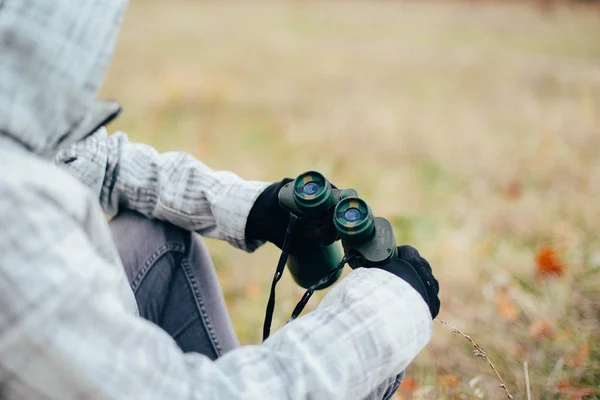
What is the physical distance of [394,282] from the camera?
1089 mm

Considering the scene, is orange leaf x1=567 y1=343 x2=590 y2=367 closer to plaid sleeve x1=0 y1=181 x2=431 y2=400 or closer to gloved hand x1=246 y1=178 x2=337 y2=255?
gloved hand x1=246 y1=178 x2=337 y2=255

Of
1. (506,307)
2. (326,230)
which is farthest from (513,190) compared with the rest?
(326,230)

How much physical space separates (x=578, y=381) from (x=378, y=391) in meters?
0.91

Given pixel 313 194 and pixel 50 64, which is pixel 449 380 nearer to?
pixel 313 194

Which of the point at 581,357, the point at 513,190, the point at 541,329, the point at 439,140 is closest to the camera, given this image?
the point at 581,357

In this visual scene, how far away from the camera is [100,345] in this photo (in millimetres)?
837

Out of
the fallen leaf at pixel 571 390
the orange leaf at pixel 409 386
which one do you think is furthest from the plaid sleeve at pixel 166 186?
the fallen leaf at pixel 571 390

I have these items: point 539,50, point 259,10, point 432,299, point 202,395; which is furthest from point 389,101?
point 259,10

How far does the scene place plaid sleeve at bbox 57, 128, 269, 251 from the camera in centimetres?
147

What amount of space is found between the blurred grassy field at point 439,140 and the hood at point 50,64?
117cm

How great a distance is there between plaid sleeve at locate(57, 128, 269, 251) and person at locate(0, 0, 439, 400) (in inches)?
16.4

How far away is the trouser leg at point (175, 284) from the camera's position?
143cm

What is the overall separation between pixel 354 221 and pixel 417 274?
17 centimetres

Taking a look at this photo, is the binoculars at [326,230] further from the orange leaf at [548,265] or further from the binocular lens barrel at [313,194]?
the orange leaf at [548,265]
